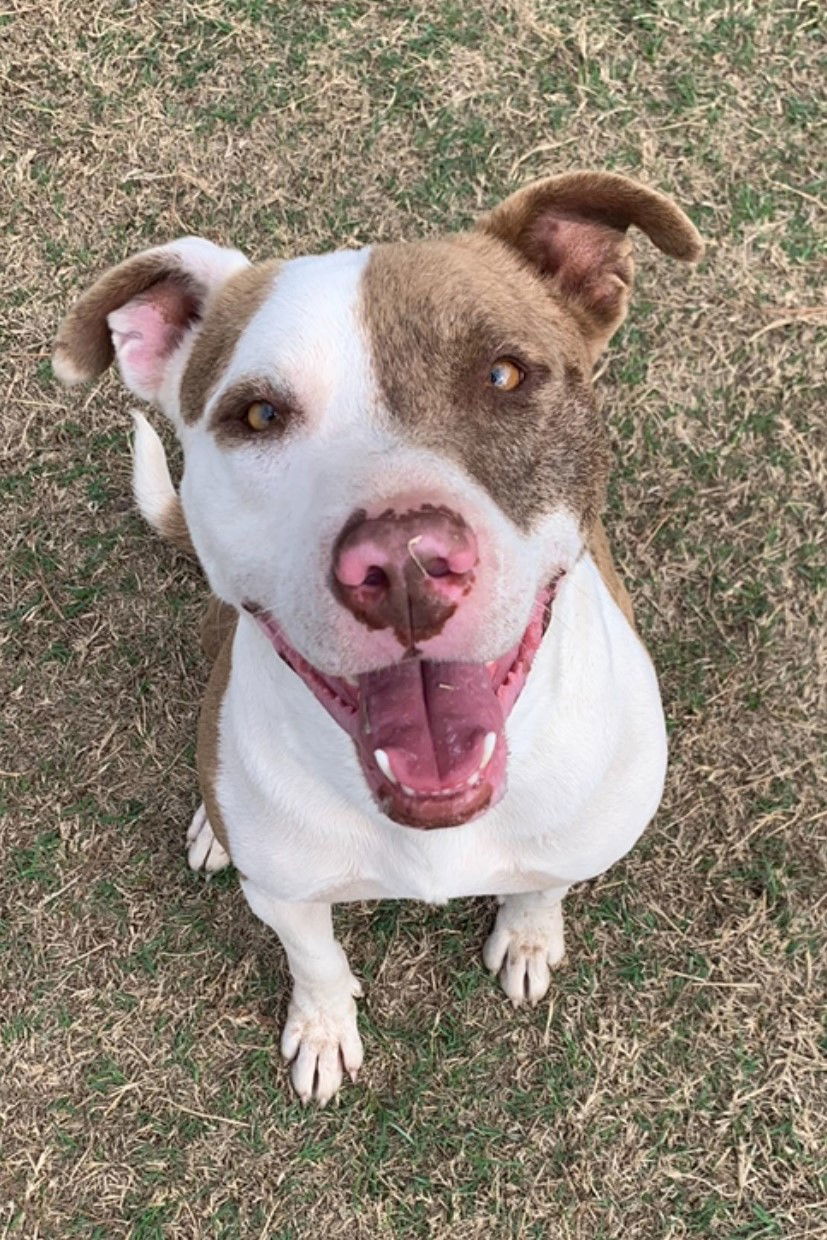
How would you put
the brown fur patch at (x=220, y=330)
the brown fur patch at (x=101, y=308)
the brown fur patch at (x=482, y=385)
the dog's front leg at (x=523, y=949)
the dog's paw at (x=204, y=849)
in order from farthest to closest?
the dog's paw at (x=204, y=849) → the dog's front leg at (x=523, y=949) → the brown fur patch at (x=101, y=308) → the brown fur patch at (x=220, y=330) → the brown fur patch at (x=482, y=385)

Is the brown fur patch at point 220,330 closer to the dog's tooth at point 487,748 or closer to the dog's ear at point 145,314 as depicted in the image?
the dog's ear at point 145,314

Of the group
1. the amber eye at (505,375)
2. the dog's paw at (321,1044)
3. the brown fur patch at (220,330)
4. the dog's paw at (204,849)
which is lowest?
the dog's paw at (321,1044)

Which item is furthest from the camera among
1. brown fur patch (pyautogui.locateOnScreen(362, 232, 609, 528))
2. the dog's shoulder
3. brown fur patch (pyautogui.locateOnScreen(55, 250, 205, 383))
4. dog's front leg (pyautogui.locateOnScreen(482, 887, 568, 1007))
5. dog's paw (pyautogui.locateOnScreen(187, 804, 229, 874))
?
dog's paw (pyautogui.locateOnScreen(187, 804, 229, 874))

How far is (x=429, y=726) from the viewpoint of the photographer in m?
2.29

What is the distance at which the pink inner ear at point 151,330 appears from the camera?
2738 mm

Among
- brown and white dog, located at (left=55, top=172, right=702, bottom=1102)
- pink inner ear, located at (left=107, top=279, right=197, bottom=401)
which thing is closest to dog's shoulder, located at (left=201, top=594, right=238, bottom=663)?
brown and white dog, located at (left=55, top=172, right=702, bottom=1102)

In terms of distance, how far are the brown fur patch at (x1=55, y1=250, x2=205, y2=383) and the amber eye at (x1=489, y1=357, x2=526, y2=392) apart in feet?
2.65

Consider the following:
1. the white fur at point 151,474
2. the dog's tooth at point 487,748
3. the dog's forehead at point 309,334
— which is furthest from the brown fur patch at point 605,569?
the white fur at point 151,474

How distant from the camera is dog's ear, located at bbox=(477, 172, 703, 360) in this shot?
8.34 feet

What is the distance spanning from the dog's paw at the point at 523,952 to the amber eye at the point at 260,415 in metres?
2.00

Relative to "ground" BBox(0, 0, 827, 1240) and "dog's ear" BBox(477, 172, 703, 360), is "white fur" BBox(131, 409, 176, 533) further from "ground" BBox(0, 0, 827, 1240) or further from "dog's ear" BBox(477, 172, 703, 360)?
"dog's ear" BBox(477, 172, 703, 360)

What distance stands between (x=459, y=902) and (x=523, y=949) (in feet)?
0.94

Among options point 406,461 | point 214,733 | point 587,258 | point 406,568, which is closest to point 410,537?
point 406,568

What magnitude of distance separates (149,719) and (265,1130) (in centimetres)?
142
